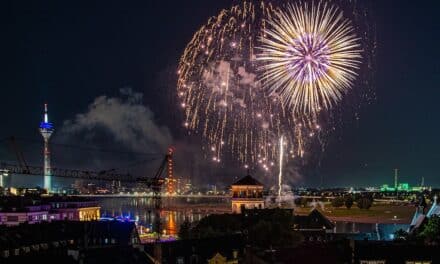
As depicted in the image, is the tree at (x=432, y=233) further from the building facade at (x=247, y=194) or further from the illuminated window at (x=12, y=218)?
the illuminated window at (x=12, y=218)

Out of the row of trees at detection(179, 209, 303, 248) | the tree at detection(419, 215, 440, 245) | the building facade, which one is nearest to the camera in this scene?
the tree at detection(419, 215, 440, 245)

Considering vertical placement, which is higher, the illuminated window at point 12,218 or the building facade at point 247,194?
the building facade at point 247,194

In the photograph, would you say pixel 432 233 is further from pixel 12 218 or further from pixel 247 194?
pixel 12 218

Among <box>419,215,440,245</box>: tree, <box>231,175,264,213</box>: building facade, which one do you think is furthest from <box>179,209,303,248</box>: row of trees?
<box>419,215,440,245</box>: tree

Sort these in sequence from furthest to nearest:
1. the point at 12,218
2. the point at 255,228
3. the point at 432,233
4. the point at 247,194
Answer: the point at 12,218 → the point at 247,194 → the point at 255,228 → the point at 432,233

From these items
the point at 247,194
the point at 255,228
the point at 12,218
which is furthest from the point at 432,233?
the point at 12,218

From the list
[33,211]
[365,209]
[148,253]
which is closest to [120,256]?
[148,253]

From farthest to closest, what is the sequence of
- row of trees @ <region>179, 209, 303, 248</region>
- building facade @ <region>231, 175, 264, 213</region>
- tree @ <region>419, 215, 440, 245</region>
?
building facade @ <region>231, 175, 264, 213</region> < row of trees @ <region>179, 209, 303, 248</region> < tree @ <region>419, 215, 440, 245</region>

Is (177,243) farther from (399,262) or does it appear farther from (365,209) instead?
(365,209)

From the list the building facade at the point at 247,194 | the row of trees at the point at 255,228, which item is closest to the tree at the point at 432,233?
the row of trees at the point at 255,228

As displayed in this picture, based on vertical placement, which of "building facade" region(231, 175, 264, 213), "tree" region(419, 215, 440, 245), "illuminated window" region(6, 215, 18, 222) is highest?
"building facade" region(231, 175, 264, 213)

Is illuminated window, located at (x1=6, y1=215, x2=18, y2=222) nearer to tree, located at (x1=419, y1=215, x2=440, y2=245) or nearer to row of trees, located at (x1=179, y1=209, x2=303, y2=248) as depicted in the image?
row of trees, located at (x1=179, y1=209, x2=303, y2=248)

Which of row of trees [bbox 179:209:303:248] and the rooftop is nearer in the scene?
row of trees [bbox 179:209:303:248]

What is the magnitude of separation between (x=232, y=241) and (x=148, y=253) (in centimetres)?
994
